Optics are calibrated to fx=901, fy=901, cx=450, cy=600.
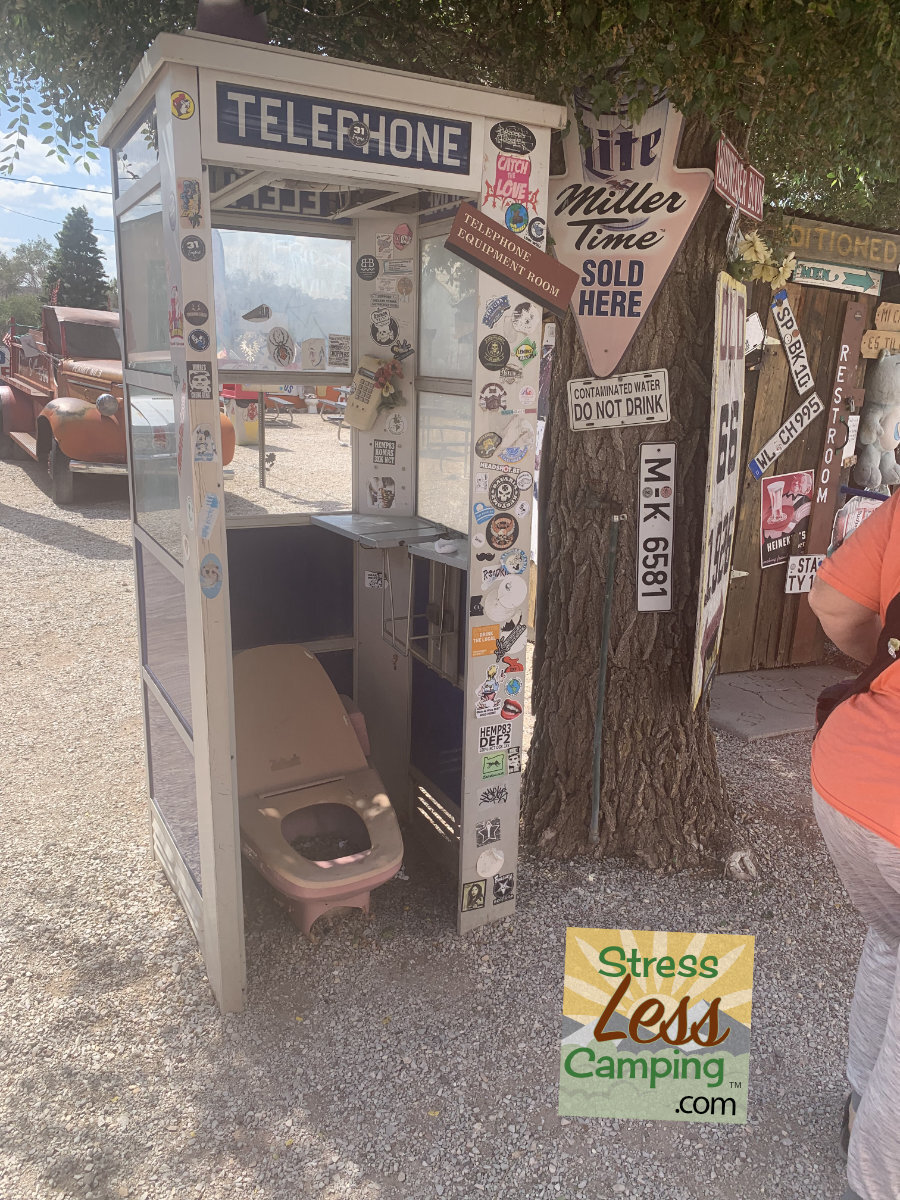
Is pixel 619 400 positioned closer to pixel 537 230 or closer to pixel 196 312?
pixel 537 230

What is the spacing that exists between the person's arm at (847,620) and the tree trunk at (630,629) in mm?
1307

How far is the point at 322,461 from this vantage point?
13.3ft

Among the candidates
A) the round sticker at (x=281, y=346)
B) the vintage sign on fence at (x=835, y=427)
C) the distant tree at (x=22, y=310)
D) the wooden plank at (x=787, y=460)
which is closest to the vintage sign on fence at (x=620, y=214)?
the round sticker at (x=281, y=346)

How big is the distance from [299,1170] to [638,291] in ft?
10.3

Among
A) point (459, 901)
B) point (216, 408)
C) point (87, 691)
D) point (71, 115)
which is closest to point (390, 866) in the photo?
point (459, 901)

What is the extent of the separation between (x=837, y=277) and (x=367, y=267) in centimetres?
341

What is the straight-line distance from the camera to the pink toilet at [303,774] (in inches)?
135

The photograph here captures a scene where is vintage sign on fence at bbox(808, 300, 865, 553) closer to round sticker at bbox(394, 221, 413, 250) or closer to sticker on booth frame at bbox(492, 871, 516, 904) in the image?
round sticker at bbox(394, 221, 413, 250)

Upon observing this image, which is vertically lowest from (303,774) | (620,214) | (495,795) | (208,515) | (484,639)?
(303,774)

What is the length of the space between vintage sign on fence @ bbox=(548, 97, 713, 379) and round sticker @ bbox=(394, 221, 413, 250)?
59 cm

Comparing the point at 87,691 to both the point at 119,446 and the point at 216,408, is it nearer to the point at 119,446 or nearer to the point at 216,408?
the point at 216,408

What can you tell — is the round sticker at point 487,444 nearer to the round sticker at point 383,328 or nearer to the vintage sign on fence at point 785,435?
the round sticker at point 383,328

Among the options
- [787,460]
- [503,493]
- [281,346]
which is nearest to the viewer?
[503,493]

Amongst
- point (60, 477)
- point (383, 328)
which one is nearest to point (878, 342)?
point (383, 328)
